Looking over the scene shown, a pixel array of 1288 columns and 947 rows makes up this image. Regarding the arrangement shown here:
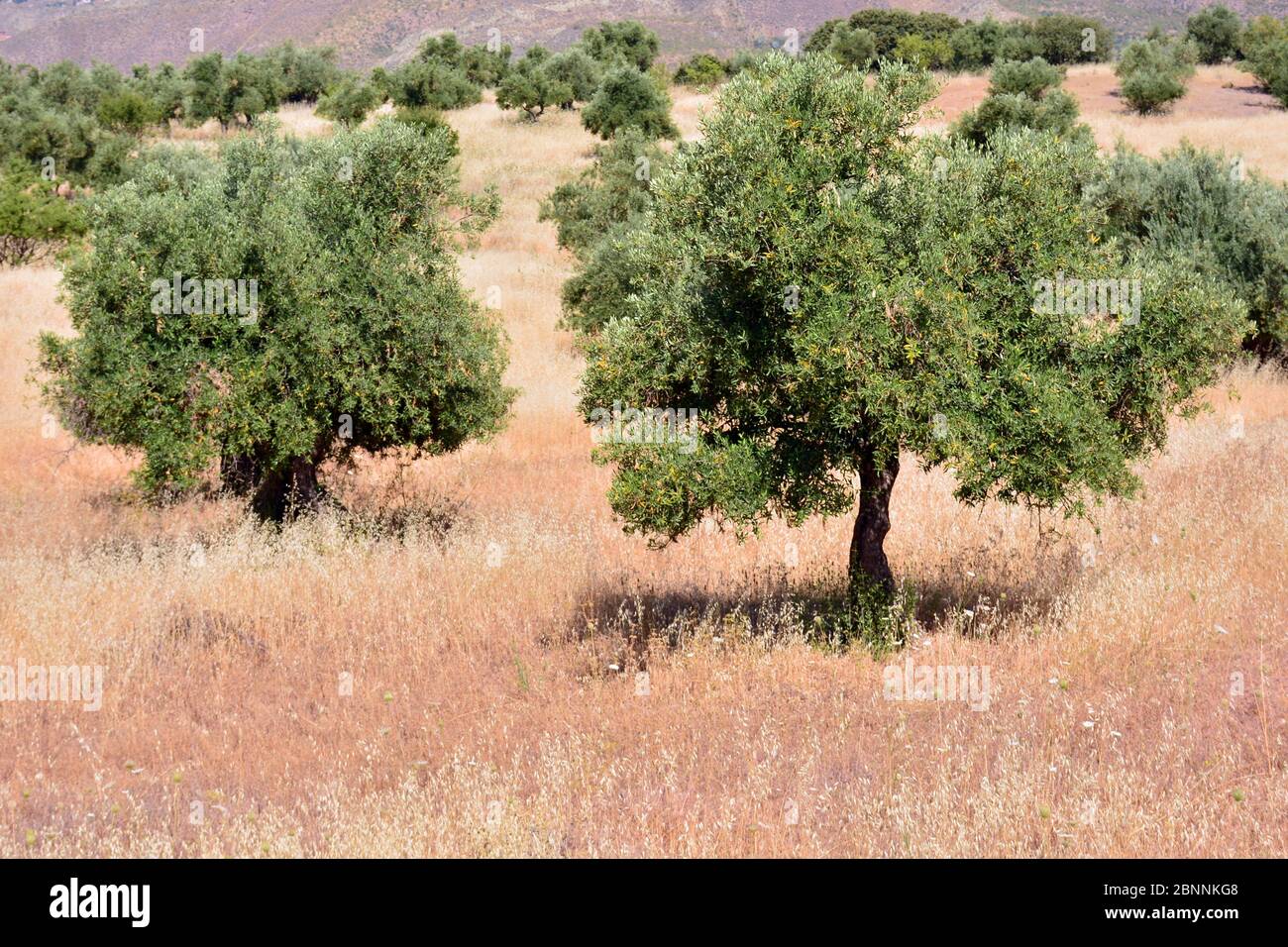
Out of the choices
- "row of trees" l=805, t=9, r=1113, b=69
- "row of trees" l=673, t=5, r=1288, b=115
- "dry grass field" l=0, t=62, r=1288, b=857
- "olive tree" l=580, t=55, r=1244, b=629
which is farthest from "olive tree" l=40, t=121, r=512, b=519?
"row of trees" l=805, t=9, r=1113, b=69

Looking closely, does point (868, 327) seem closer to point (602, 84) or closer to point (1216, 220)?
point (1216, 220)

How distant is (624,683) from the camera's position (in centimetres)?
1110

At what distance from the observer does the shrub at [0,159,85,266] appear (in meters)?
38.3

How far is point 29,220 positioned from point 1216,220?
3873 centimetres

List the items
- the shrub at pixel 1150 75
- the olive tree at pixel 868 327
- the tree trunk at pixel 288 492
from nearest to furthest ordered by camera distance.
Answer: the olive tree at pixel 868 327
the tree trunk at pixel 288 492
the shrub at pixel 1150 75


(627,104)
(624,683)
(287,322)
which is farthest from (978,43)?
(624,683)

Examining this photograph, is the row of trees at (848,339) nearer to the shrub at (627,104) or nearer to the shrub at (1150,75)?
the shrub at (627,104)

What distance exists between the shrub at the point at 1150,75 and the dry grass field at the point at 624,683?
169 ft

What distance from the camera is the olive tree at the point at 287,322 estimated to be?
1497cm

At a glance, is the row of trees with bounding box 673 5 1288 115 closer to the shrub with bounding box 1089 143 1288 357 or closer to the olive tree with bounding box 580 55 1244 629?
the shrub with bounding box 1089 143 1288 357

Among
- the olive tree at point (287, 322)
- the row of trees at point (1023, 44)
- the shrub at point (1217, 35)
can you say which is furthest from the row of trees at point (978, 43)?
the olive tree at point (287, 322)

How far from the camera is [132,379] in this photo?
14766mm

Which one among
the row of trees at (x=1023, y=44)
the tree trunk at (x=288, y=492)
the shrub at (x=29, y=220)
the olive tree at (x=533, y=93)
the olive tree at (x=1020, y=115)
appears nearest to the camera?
the tree trunk at (x=288, y=492)
